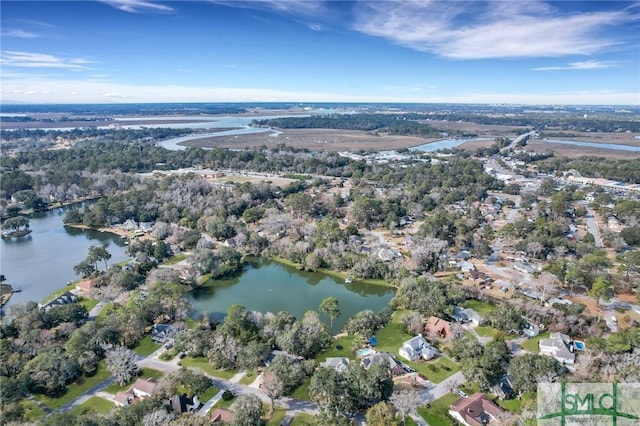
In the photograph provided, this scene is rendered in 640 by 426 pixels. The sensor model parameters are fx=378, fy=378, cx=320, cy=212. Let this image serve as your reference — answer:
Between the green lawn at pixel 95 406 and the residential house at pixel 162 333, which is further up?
the residential house at pixel 162 333

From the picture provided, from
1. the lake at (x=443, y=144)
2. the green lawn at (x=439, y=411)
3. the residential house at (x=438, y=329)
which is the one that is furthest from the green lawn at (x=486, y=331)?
the lake at (x=443, y=144)

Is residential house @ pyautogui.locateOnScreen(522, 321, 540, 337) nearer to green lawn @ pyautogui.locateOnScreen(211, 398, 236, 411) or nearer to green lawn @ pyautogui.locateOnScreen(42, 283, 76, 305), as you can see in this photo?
green lawn @ pyautogui.locateOnScreen(211, 398, 236, 411)

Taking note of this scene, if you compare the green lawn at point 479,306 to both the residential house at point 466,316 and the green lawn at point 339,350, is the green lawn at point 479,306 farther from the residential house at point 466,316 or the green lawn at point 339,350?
the green lawn at point 339,350

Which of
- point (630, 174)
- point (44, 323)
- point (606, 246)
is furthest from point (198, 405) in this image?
point (630, 174)

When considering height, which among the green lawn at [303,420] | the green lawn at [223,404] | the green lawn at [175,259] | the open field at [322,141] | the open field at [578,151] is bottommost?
the green lawn at [303,420]

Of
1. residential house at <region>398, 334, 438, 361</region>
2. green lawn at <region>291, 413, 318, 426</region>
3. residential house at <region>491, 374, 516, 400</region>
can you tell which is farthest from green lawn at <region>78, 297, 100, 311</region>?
residential house at <region>491, 374, 516, 400</region>

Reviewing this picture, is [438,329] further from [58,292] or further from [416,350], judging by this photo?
[58,292]
